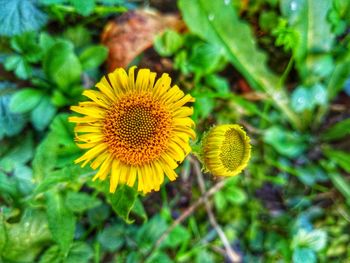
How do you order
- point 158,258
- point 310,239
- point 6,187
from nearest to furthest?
1. point 6,187
2. point 158,258
3. point 310,239

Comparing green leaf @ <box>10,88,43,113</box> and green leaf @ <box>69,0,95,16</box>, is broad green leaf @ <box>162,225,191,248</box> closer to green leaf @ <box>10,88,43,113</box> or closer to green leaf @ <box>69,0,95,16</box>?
green leaf @ <box>10,88,43,113</box>

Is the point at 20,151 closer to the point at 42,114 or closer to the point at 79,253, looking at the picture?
the point at 42,114

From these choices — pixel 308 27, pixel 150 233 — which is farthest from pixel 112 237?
pixel 308 27

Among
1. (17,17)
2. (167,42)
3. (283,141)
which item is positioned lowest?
(283,141)

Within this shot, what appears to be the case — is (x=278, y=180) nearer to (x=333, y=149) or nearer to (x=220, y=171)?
(x=333, y=149)

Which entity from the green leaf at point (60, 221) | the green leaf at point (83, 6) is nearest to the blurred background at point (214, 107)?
the green leaf at point (83, 6)

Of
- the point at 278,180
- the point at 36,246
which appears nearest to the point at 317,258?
the point at 278,180
